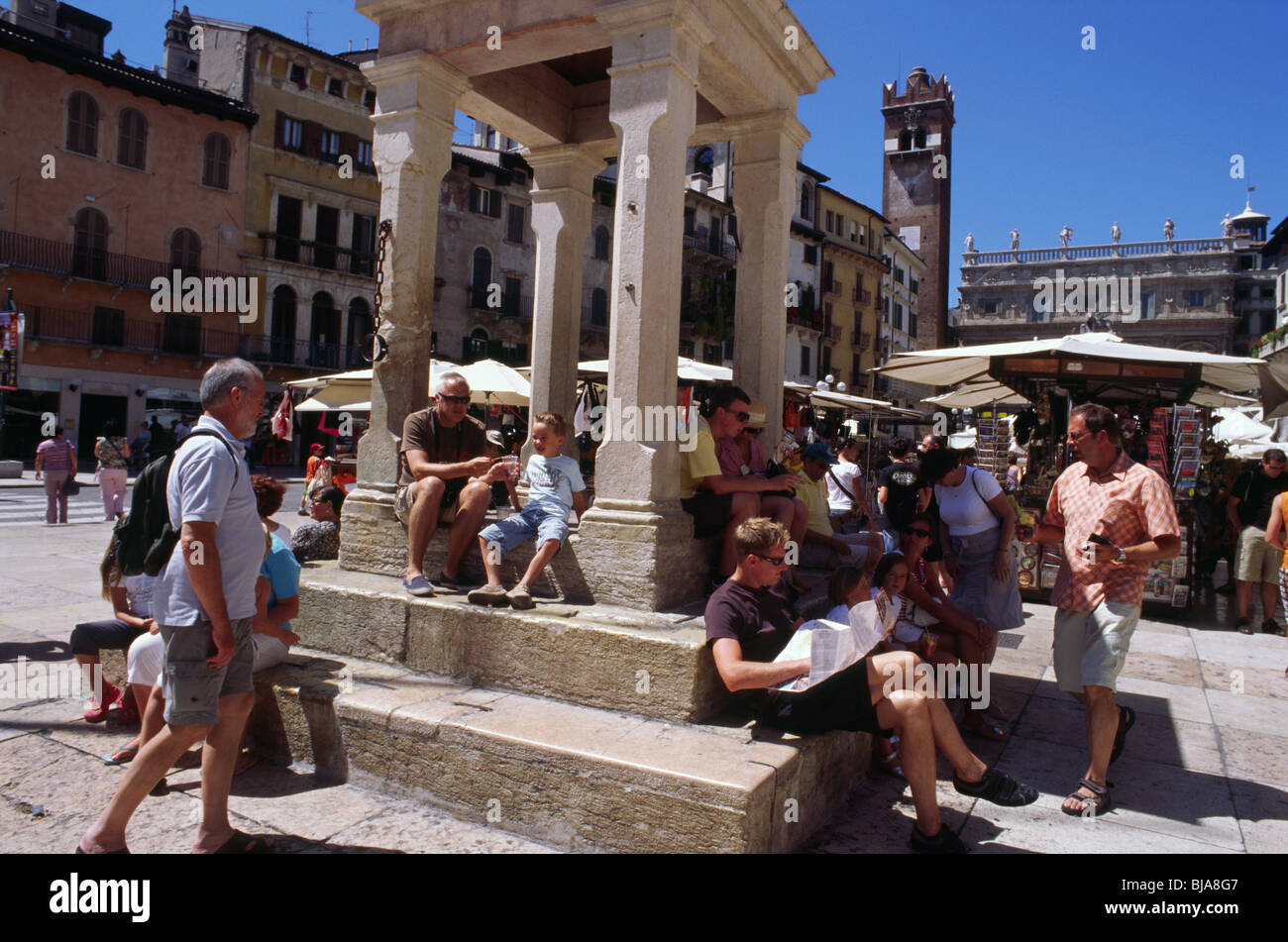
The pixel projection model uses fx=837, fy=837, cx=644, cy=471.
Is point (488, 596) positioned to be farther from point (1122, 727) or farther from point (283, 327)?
point (283, 327)

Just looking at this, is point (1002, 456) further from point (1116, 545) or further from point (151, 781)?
point (151, 781)

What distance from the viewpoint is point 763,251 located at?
233 inches

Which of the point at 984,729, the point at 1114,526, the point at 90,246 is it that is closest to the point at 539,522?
the point at 984,729

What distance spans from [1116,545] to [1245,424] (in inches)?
602

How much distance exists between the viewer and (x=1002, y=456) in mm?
11656

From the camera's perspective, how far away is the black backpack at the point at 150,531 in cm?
297

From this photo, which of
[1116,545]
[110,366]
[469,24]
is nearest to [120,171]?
[110,366]

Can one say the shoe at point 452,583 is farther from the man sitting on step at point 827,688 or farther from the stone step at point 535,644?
the man sitting on step at point 827,688

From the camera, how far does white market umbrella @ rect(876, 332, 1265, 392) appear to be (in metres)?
7.93

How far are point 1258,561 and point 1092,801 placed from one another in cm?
599

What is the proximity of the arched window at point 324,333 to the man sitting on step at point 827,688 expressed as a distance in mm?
30638

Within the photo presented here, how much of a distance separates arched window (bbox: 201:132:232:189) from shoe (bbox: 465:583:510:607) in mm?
30319

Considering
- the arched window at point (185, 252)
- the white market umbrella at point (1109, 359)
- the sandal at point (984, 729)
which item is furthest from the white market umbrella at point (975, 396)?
the arched window at point (185, 252)

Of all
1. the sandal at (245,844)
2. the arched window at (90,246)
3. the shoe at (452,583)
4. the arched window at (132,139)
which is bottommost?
the sandal at (245,844)
